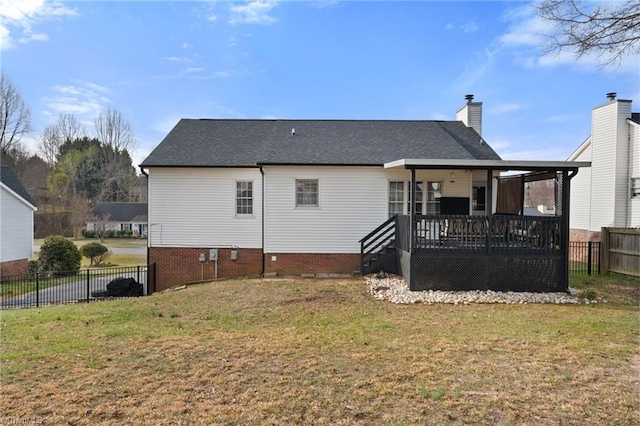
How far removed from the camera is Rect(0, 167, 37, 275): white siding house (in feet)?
63.4

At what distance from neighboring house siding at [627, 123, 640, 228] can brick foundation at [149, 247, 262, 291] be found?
1626 centimetres

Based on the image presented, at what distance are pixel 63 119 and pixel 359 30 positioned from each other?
49.8m

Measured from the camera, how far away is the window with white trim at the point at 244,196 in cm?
1324

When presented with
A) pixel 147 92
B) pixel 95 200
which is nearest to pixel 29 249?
pixel 147 92

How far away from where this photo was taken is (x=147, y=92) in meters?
20.6

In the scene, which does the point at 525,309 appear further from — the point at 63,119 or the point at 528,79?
the point at 63,119

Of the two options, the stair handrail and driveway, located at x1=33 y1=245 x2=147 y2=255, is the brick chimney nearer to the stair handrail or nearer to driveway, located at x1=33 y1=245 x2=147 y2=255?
the stair handrail

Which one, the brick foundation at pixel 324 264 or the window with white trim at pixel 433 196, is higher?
the window with white trim at pixel 433 196

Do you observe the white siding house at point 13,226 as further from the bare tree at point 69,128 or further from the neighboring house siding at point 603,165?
the bare tree at point 69,128

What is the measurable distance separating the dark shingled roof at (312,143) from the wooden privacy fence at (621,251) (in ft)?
15.3

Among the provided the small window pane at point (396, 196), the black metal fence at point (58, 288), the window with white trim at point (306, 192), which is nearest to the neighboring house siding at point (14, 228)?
the black metal fence at point (58, 288)

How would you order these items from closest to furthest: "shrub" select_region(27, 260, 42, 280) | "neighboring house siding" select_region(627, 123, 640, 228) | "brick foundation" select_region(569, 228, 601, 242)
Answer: "neighboring house siding" select_region(627, 123, 640, 228) → "brick foundation" select_region(569, 228, 601, 242) → "shrub" select_region(27, 260, 42, 280)

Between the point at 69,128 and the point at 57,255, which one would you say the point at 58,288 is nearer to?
the point at 57,255

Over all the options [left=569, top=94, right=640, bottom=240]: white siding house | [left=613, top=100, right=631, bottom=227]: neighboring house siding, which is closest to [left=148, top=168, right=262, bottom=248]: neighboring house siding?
[left=569, top=94, right=640, bottom=240]: white siding house
